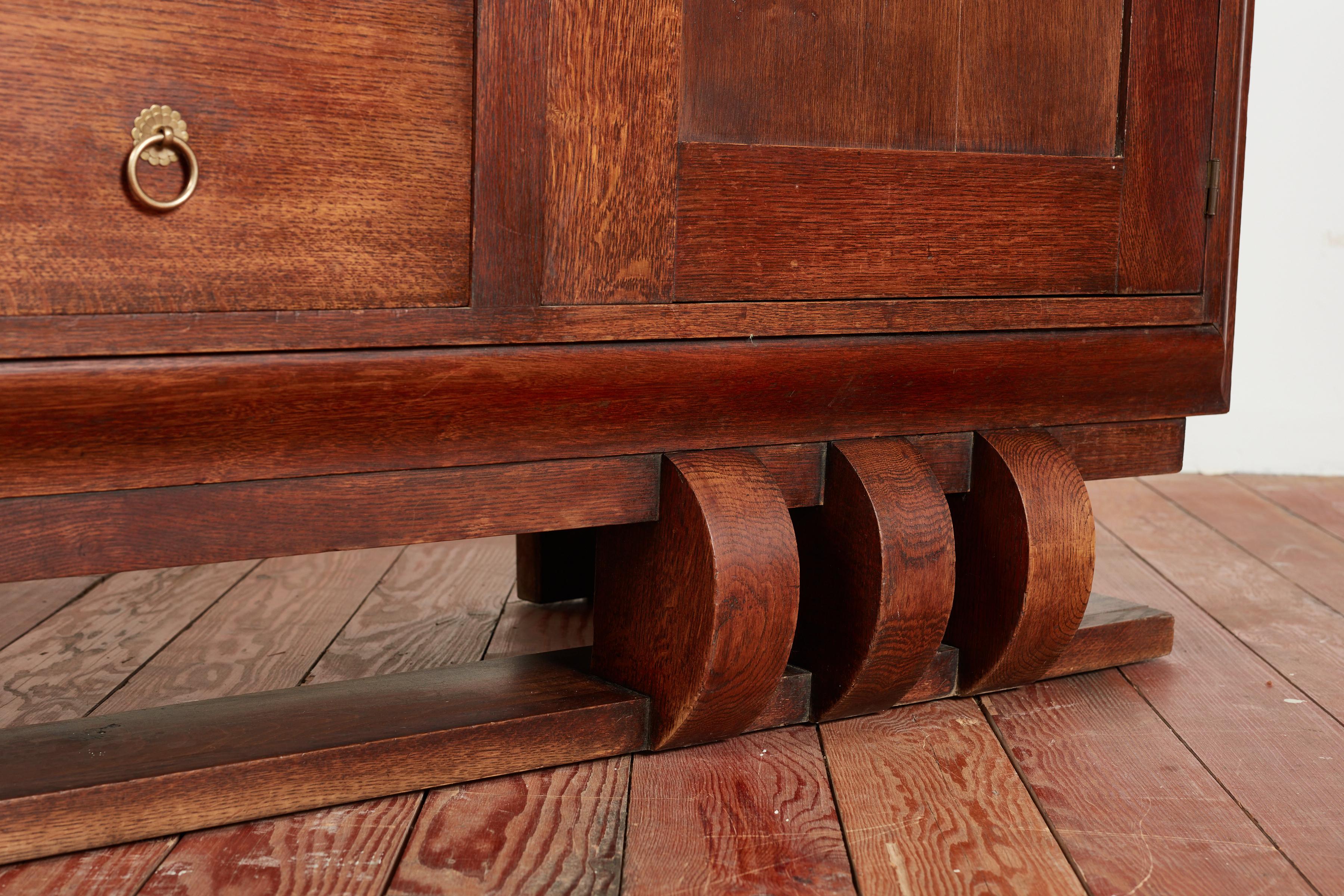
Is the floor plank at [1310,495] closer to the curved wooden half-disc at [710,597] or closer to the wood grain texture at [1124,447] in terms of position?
the wood grain texture at [1124,447]

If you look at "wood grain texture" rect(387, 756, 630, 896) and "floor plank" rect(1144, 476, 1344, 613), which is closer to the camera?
"wood grain texture" rect(387, 756, 630, 896)

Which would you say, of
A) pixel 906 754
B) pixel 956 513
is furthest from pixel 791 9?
pixel 906 754

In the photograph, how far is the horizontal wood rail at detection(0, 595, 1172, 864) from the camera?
0.76m

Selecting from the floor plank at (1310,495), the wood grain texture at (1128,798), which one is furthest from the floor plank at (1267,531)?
the wood grain texture at (1128,798)

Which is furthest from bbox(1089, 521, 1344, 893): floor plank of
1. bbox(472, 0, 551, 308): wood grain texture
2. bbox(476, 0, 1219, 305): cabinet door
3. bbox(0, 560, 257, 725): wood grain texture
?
bbox(0, 560, 257, 725): wood grain texture

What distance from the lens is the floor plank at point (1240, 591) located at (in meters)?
1.18

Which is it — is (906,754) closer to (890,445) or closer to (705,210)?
(890,445)

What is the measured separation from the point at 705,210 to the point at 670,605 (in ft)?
0.86

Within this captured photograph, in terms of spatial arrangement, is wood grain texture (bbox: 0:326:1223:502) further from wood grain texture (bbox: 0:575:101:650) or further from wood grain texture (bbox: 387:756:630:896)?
wood grain texture (bbox: 0:575:101:650)

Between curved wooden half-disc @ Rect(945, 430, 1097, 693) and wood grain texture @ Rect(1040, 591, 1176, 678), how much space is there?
63mm

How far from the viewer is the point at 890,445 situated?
3.20ft

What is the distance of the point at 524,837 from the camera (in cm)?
79

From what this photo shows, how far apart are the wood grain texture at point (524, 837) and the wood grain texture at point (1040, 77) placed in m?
0.53

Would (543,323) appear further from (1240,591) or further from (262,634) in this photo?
(1240,591)
